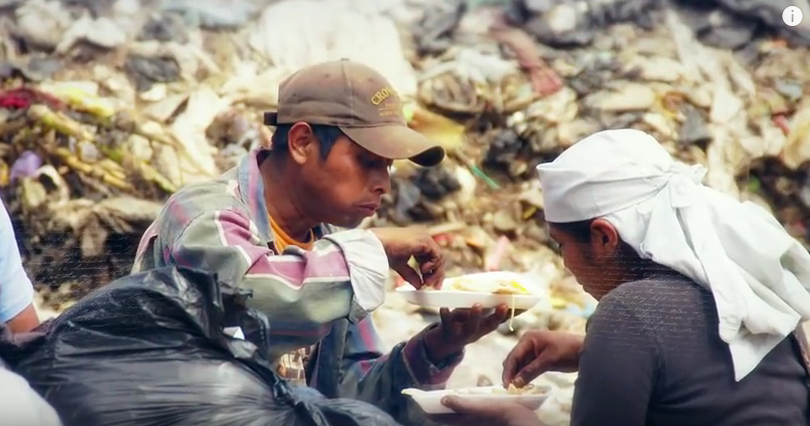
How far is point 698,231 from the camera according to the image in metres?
1.34

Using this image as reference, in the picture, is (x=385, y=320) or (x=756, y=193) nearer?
(x=385, y=320)

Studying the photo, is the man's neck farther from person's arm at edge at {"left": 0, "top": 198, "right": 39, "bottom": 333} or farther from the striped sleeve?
person's arm at edge at {"left": 0, "top": 198, "right": 39, "bottom": 333}

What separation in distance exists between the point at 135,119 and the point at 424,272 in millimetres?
466

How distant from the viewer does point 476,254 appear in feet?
5.25

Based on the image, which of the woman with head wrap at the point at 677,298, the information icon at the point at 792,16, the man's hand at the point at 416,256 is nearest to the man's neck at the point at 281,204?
the man's hand at the point at 416,256

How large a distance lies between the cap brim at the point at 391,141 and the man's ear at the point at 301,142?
0.05 metres

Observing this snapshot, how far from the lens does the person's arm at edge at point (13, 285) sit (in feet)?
4.78

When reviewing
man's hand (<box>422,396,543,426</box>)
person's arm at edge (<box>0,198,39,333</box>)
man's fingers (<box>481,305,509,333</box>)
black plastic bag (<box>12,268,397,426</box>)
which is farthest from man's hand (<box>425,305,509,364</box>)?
person's arm at edge (<box>0,198,39,333</box>)

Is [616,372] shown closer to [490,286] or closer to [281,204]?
[490,286]

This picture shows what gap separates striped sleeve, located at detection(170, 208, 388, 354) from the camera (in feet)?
4.10

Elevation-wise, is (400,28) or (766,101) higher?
(400,28)

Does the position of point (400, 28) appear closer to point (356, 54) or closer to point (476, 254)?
point (356, 54)

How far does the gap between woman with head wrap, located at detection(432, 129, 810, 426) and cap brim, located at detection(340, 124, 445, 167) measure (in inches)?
6.4

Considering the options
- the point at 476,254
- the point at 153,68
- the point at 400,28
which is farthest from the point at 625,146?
the point at 153,68
